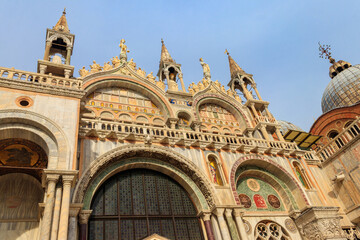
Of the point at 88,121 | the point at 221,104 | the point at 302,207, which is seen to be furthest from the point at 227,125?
the point at 88,121

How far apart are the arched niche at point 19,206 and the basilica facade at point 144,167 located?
0.04 meters

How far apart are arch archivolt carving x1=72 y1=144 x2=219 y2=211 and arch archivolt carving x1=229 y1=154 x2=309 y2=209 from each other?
223 cm

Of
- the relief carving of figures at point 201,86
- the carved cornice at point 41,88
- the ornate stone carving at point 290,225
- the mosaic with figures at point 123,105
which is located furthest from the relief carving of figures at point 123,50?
the ornate stone carving at point 290,225

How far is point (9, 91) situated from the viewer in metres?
10.5

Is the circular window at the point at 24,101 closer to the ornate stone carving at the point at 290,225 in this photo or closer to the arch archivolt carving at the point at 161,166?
the arch archivolt carving at the point at 161,166

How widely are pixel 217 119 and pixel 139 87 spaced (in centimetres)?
598

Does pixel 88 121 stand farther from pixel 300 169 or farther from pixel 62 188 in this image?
pixel 300 169

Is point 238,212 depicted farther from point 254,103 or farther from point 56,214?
point 254,103

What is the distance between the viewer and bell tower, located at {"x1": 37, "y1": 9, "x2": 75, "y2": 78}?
14930 mm

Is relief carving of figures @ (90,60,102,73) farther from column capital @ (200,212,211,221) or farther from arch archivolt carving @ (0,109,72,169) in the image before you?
column capital @ (200,212,211,221)

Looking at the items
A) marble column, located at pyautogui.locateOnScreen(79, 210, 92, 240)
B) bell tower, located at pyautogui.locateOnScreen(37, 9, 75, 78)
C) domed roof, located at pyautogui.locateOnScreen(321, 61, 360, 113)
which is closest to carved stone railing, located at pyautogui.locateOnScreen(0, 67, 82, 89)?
bell tower, located at pyautogui.locateOnScreen(37, 9, 75, 78)

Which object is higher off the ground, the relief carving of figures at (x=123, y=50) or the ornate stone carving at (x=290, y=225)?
the relief carving of figures at (x=123, y=50)

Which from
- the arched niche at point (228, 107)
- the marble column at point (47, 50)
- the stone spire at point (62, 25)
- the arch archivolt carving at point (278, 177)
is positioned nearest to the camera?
the arch archivolt carving at point (278, 177)

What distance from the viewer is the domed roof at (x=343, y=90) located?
35.6 metres
